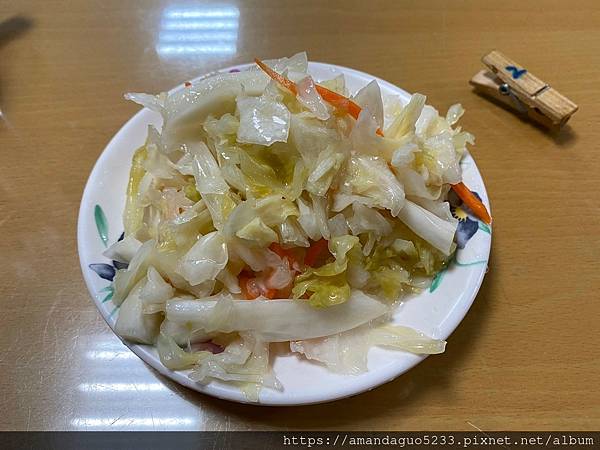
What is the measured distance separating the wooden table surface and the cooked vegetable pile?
19 centimetres

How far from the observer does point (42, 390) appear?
3.59 feet

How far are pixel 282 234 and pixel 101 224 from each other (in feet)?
1.35

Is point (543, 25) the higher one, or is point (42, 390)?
point (543, 25)

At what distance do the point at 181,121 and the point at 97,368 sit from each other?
Answer: 1.78ft

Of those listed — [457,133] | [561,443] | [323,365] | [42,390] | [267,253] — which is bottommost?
[42,390]

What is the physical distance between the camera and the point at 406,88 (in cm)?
159

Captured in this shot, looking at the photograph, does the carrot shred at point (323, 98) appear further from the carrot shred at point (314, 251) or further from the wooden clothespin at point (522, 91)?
the wooden clothespin at point (522, 91)

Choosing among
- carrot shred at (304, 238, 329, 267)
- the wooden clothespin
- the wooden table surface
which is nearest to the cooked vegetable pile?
carrot shred at (304, 238, 329, 267)

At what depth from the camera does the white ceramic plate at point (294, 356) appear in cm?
86

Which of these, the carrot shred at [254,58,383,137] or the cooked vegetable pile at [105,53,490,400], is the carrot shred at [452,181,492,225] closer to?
the cooked vegetable pile at [105,53,490,400]

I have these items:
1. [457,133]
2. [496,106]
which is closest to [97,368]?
[457,133]

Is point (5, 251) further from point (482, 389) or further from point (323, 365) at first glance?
point (482, 389)

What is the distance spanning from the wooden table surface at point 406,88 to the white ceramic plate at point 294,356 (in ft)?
0.53

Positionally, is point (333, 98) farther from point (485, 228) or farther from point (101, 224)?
point (101, 224)
